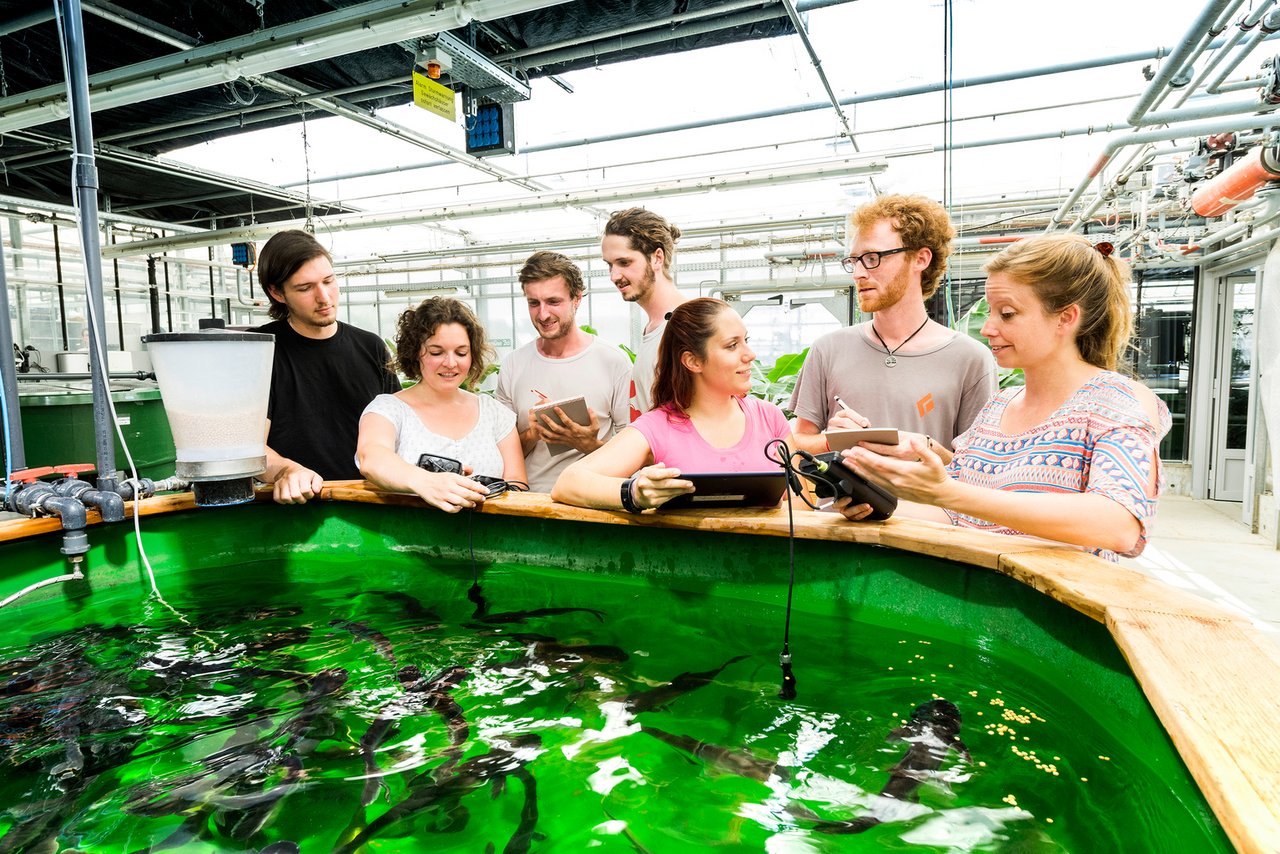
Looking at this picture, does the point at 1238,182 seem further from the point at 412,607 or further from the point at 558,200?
the point at 412,607

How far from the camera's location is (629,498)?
5.41 ft

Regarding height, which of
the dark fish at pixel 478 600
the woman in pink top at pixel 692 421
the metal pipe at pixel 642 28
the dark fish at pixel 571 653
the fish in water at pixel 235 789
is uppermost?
the metal pipe at pixel 642 28

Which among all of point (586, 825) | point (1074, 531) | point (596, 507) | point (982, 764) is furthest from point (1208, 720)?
point (596, 507)

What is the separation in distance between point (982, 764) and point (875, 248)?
52.0 inches


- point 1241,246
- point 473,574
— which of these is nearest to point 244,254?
point 473,574

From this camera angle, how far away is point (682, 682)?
1.37 m

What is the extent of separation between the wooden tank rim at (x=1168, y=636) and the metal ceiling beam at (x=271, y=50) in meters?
2.63

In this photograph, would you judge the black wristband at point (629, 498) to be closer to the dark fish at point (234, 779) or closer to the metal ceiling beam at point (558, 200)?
the dark fish at point (234, 779)

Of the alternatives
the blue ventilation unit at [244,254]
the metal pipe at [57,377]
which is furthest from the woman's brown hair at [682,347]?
the blue ventilation unit at [244,254]

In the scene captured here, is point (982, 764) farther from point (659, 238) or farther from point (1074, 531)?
point (659, 238)

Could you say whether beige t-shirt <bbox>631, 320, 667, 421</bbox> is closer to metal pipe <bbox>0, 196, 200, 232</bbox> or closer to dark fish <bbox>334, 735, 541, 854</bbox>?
dark fish <bbox>334, 735, 541, 854</bbox>

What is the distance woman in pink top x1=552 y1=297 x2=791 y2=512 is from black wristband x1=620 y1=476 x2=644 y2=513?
0.05 metres

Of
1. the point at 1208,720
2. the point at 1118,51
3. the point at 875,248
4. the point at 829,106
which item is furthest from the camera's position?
the point at 829,106

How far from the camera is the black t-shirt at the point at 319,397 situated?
89.7 inches
